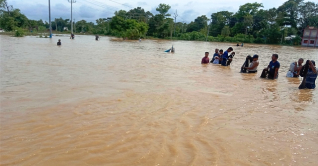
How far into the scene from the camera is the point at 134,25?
57156 millimetres

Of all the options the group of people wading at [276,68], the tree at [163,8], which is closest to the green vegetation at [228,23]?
the tree at [163,8]

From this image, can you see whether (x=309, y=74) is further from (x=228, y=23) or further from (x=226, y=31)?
(x=228, y=23)

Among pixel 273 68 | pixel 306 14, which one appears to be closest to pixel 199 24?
pixel 306 14

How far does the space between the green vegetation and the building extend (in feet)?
4.94

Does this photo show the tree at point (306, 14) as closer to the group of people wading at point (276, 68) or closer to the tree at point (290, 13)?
the tree at point (290, 13)

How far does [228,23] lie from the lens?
80.7 metres

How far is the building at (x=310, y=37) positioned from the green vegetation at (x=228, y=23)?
4.94ft

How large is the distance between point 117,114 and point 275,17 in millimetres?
74677

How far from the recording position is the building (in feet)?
183

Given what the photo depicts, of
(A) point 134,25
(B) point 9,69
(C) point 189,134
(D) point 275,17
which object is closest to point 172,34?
(A) point 134,25

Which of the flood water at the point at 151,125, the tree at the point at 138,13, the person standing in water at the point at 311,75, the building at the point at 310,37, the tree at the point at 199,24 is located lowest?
the flood water at the point at 151,125

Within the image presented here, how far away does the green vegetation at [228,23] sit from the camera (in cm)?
5986

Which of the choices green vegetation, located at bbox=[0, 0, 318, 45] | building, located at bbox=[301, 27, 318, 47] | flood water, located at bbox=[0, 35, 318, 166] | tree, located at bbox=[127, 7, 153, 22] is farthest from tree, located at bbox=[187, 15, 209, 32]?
flood water, located at bbox=[0, 35, 318, 166]

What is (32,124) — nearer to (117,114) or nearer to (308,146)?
(117,114)
